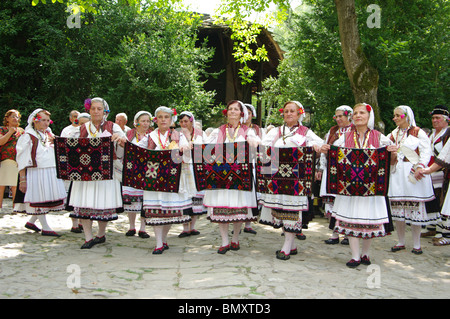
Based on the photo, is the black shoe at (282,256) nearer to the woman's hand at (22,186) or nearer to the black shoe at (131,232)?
the black shoe at (131,232)

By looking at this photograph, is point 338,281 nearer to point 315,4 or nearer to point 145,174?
point 145,174

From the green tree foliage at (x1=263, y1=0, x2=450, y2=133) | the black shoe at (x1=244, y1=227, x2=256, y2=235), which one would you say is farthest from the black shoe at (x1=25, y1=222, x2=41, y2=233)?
the green tree foliage at (x1=263, y1=0, x2=450, y2=133)

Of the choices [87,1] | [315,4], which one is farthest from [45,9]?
[315,4]

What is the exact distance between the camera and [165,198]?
17.7 feet

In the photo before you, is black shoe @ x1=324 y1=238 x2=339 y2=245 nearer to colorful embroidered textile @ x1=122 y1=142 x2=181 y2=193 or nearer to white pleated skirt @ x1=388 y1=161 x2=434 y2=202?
white pleated skirt @ x1=388 y1=161 x2=434 y2=202

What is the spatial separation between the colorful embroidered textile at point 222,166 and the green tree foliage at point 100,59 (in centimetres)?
638

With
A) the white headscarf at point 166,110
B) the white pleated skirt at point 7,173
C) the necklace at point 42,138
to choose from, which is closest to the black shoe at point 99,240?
the necklace at point 42,138

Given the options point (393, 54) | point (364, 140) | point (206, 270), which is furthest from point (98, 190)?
point (393, 54)

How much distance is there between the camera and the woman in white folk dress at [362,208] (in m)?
4.71

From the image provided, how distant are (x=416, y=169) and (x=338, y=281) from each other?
2008 millimetres

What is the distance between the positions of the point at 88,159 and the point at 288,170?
271 cm

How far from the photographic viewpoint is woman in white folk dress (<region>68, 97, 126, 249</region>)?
18.1 ft

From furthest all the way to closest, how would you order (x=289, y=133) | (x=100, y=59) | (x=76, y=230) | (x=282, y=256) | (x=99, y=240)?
(x=100, y=59) → (x=76, y=230) → (x=99, y=240) → (x=289, y=133) → (x=282, y=256)

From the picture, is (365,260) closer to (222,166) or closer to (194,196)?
(222,166)
